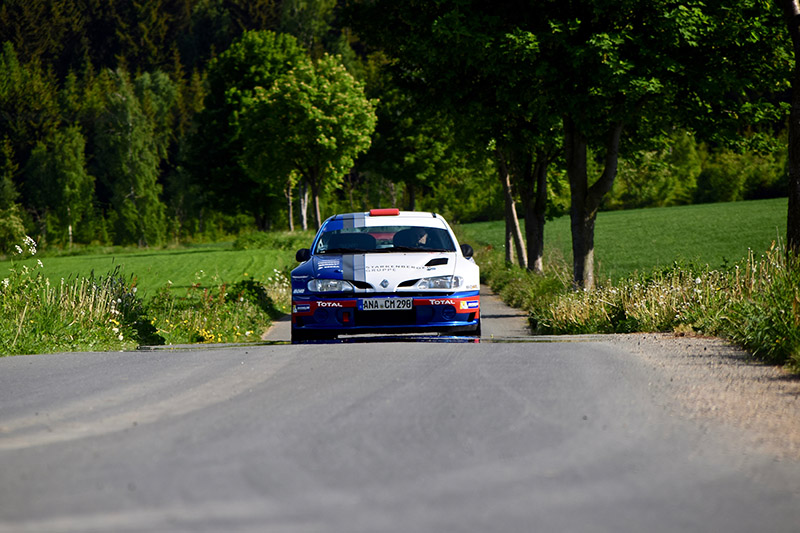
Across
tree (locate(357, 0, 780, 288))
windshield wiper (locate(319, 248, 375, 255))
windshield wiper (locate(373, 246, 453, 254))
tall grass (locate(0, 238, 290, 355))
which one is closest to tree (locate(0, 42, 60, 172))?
tree (locate(357, 0, 780, 288))

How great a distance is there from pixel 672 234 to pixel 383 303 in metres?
54.4

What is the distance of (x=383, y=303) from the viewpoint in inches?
424

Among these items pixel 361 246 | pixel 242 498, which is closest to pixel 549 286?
pixel 361 246

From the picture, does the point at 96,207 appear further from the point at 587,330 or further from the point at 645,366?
the point at 645,366

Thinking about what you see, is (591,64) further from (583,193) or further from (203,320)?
(203,320)

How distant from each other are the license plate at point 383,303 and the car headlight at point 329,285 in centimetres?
24

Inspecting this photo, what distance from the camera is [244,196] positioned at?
63.3 metres

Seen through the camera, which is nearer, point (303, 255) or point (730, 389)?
point (730, 389)

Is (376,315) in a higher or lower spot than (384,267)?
lower

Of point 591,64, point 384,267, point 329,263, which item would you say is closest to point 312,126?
point 591,64

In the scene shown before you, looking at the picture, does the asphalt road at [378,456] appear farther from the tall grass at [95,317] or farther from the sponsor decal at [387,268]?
the tall grass at [95,317]

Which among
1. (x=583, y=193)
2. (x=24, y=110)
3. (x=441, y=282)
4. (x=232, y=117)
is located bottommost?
(x=441, y=282)

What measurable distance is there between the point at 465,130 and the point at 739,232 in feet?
124

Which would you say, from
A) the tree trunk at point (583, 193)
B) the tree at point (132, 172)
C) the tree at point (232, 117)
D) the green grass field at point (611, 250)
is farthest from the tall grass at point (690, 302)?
the tree at point (132, 172)
